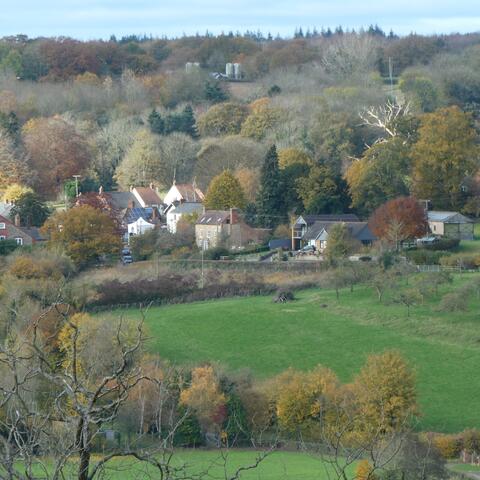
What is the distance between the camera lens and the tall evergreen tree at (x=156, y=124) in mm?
57031

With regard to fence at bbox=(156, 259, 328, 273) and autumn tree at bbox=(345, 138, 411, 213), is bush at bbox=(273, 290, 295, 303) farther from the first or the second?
autumn tree at bbox=(345, 138, 411, 213)

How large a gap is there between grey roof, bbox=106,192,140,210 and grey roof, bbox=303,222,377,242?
9828 mm

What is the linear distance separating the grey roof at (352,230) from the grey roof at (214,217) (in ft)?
9.85

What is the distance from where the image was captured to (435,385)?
25.9 m

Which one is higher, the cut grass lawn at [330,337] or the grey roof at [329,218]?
the grey roof at [329,218]

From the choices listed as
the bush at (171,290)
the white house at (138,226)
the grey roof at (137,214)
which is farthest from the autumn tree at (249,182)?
the bush at (171,290)

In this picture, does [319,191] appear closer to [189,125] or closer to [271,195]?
[271,195]

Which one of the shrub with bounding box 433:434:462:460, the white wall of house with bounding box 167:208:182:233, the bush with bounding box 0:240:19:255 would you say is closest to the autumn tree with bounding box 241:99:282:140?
the white wall of house with bounding box 167:208:182:233

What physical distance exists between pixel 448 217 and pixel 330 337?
11384mm

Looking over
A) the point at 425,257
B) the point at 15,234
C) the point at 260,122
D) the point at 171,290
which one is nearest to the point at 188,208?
the point at 15,234

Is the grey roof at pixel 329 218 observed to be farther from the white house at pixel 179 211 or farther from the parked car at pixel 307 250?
the white house at pixel 179 211

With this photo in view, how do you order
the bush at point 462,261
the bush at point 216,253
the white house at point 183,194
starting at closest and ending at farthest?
the bush at point 462,261 < the bush at point 216,253 < the white house at point 183,194

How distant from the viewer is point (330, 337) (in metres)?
30.0

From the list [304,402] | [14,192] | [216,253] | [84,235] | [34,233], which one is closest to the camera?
[304,402]
